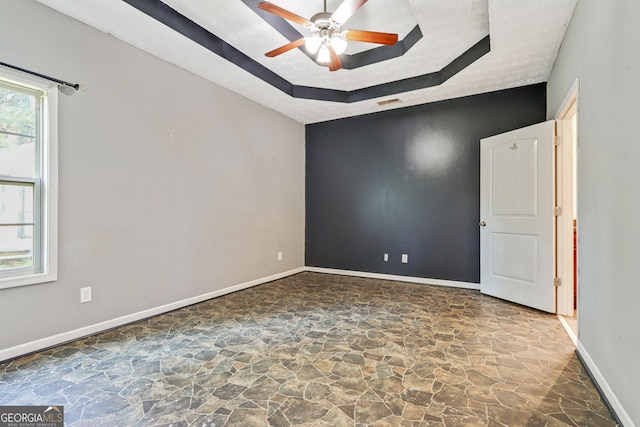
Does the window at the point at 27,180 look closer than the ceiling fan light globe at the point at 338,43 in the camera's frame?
Yes

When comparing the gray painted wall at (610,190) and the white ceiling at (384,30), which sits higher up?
the white ceiling at (384,30)

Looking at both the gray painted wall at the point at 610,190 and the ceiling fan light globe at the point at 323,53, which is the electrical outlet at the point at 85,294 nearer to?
the ceiling fan light globe at the point at 323,53

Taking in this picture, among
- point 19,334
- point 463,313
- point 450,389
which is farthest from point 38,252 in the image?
point 463,313

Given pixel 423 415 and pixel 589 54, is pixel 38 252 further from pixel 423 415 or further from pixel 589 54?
pixel 589 54

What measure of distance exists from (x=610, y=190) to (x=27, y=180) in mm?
4001

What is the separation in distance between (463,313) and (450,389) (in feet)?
5.14

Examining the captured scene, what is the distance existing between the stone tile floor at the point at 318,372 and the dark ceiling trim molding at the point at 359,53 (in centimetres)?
286

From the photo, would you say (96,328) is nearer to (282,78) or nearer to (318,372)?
(318,372)

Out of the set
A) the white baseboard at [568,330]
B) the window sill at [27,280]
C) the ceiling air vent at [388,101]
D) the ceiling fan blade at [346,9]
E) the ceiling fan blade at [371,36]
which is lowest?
the white baseboard at [568,330]

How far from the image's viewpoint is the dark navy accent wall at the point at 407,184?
13.9 ft
